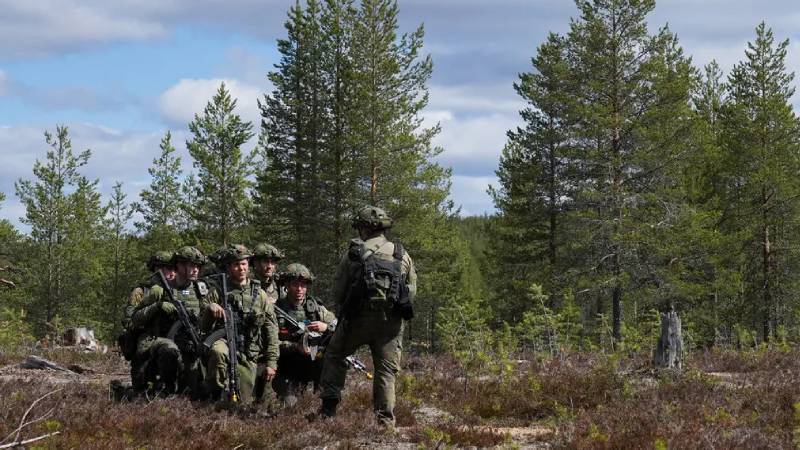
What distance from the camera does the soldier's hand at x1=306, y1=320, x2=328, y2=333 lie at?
9.55 meters

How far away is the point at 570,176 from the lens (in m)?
27.2

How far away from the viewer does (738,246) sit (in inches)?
1212

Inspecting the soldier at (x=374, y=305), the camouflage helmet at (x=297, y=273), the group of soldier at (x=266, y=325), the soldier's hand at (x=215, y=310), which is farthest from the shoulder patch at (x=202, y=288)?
the soldier at (x=374, y=305)

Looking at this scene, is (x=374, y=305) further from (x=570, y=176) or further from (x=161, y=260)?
(x=570, y=176)

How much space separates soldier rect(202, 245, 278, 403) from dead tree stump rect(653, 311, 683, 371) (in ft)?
15.4

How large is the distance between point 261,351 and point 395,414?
1617 millimetres

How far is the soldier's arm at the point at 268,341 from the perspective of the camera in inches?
349

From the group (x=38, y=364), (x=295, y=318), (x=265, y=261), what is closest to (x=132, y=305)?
(x=265, y=261)

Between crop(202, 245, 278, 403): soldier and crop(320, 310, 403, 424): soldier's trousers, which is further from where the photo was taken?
crop(202, 245, 278, 403): soldier

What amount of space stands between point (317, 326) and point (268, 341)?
827mm

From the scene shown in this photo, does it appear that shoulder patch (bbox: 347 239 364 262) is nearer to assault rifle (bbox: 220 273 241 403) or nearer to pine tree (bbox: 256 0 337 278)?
assault rifle (bbox: 220 273 241 403)

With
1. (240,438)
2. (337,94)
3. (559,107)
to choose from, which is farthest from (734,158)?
(240,438)

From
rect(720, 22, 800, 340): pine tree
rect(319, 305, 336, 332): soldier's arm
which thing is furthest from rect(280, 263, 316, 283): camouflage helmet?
rect(720, 22, 800, 340): pine tree

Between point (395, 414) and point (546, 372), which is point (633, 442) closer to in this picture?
point (395, 414)
